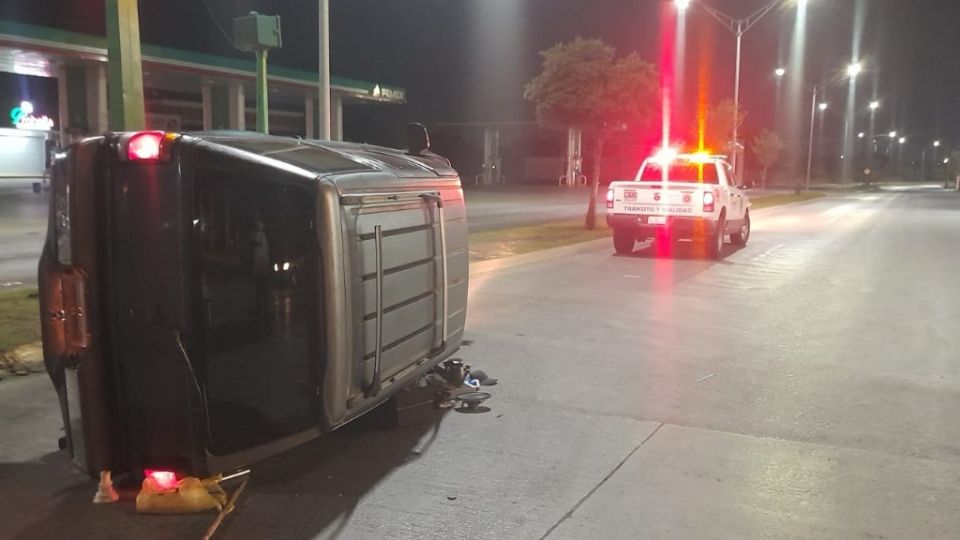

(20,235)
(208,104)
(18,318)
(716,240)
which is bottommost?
(18,318)

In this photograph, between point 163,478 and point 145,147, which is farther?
point 163,478

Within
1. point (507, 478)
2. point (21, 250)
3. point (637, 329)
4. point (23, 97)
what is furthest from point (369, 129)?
point (507, 478)

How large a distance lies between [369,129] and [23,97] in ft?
85.4

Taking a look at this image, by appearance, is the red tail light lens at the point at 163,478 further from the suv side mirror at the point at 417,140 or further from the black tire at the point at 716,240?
the black tire at the point at 716,240

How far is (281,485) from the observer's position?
4809 mm

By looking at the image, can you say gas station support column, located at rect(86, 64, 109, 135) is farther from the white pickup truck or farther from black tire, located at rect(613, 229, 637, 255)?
the white pickup truck

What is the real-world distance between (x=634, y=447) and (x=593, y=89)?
17.1 m

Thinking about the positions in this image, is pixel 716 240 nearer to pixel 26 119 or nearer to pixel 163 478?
pixel 163 478

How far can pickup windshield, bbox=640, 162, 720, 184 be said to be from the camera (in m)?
16.3

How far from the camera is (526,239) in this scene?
1891cm

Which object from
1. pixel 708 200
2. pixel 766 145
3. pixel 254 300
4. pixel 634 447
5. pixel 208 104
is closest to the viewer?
pixel 254 300

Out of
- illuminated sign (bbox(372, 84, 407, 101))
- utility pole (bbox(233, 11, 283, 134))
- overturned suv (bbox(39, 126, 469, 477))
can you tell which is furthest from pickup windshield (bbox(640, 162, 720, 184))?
illuminated sign (bbox(372, 84, 407, 101))

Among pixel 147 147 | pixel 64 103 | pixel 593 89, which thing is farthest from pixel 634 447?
pixel 64 103

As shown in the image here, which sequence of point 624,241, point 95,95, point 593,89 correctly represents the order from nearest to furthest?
1. point 624,241
2. point 593,89
3. point 95,95
